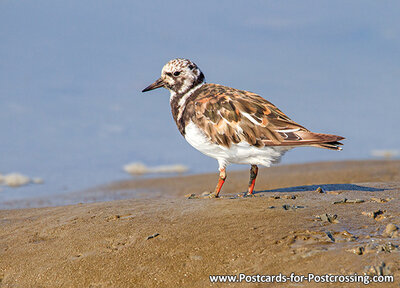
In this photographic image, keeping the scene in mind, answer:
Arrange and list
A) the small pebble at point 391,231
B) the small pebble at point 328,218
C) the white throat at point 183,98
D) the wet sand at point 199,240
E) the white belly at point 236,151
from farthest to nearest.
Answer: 1. the white throat at point 183,98
2. the white belly at point 236,151
3. the small pebble at point 328,218
4. the small pebble at point 391,231
5. the wet sand at point 199,240

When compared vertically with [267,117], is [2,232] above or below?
below

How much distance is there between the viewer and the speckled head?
865 centimetres

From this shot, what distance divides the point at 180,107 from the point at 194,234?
2964 mm

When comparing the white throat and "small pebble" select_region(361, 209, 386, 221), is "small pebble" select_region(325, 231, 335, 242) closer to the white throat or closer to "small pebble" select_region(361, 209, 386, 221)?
"small pebble" select_region(361, 209, 386, 221)

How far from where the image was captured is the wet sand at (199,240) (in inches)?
212

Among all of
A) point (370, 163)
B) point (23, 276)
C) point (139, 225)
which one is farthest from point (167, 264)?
point (370, 163)

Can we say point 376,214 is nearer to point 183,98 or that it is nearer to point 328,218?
point 328,218

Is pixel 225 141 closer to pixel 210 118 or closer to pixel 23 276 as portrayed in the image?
pixel 210 118

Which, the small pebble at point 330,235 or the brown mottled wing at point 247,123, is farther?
the brown mottled wing at point 247,123

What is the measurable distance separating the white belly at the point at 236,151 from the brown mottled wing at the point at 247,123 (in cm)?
10

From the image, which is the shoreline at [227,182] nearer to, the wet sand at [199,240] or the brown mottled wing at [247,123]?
the wet sand at [199,240]

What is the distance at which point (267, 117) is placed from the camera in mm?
7789

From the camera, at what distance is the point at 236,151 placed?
25.4ft

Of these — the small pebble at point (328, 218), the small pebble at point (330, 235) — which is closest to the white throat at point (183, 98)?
the small pebble at point (328, 218)
